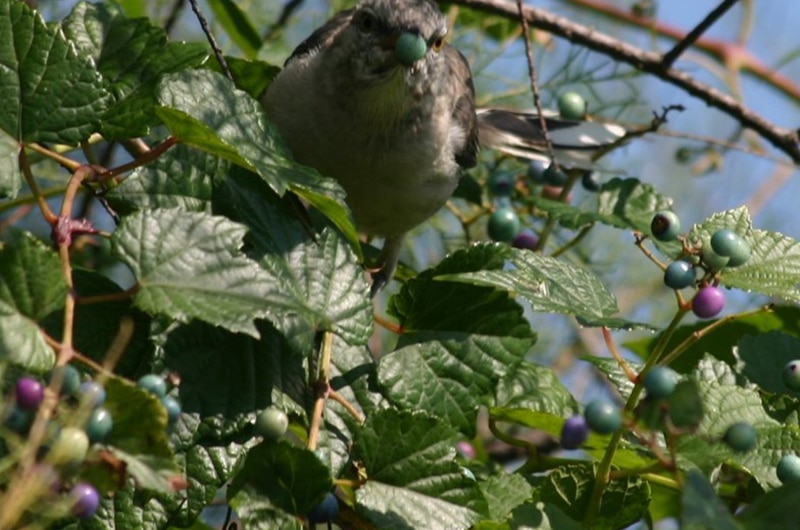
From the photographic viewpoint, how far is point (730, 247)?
1999 millimetres

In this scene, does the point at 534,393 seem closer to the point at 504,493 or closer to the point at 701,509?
the point at 504,493

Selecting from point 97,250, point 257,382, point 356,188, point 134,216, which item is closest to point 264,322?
point 257,382

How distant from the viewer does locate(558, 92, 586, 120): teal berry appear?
3660 mm

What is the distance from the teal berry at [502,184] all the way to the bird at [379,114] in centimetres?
10

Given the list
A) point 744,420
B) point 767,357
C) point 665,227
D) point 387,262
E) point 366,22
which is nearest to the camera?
point 744,420

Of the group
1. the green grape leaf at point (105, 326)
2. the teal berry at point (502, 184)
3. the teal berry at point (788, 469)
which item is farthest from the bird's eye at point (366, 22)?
the teal berry at point (788, 469)

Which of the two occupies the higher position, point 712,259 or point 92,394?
point 712,259

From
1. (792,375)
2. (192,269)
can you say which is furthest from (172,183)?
(792,375)

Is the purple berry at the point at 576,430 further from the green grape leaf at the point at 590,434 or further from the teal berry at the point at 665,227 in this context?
the teal berry at the point at 665,227

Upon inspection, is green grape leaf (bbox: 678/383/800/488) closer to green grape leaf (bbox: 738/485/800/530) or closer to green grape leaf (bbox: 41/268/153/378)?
green grape leaf (bbox: 738/485/800/530)

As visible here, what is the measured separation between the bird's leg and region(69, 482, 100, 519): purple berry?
1992 mm

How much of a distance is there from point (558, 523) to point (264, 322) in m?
0.62

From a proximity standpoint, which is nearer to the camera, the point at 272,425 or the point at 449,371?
the point at 272,425

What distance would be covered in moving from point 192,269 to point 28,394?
1.19 feet
